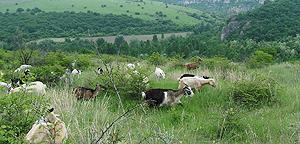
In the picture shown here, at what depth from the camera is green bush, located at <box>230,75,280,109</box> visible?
30.2ft

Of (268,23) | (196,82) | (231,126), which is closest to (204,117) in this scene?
(231,126)

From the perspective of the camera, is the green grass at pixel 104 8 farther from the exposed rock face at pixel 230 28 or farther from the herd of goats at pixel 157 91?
the herd of goats at pixel 157 91

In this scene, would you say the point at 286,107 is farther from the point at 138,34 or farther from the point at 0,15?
the point at 0,15

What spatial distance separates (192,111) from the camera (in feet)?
29.1

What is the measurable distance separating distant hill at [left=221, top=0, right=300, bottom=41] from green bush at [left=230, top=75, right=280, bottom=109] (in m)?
53.9

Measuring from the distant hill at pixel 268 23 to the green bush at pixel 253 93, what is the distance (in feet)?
177

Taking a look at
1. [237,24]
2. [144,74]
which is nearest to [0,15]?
[237,24]

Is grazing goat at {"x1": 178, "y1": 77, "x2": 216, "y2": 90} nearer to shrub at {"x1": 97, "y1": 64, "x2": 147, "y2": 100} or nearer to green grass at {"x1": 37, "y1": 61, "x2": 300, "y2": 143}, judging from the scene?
green grass at {"x1": 37, "y1": 61, "x2": 300, "y2": 143}

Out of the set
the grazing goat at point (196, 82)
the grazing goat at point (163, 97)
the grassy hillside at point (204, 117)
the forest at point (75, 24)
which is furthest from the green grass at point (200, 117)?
the forest at point (75, 24)

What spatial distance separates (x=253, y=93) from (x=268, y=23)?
6105 cm

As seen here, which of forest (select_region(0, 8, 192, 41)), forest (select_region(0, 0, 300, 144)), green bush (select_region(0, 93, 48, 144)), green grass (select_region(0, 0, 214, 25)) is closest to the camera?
forest (select_region(0, 0, 300, 144))

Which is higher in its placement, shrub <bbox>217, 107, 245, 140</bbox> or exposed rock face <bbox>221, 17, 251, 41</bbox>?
shrub <bbox>217, 107, 245, 140</bbox>

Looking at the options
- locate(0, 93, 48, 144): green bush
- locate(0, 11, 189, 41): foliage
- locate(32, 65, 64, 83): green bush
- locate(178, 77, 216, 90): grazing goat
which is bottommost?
locate(0, 11, 189, 41): foliage

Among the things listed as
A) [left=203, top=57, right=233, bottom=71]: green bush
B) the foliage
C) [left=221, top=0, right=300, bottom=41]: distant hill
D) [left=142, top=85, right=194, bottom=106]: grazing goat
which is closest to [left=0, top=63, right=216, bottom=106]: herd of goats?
[left=142, top=85, right=194, bottom=106]: grazing goat
